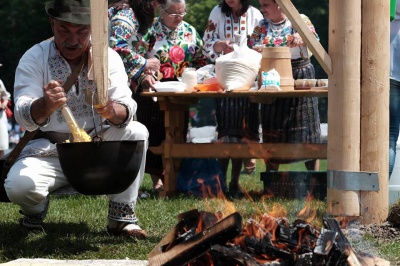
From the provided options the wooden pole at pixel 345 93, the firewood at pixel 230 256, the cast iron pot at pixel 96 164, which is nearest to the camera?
the firewood at pixel 230 256

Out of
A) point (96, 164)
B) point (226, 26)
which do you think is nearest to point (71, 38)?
point (96, 164)

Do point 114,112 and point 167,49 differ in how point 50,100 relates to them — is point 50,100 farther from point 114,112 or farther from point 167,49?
point 167,49

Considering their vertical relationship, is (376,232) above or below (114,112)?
below

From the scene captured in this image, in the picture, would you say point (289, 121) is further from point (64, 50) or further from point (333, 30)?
point (64, 50)

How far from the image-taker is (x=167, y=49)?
8.49m

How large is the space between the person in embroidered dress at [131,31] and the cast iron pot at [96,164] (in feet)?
11.2

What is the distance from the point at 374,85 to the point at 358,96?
0.13 m

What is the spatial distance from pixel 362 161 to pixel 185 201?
201cm

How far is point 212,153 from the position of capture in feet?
27.6

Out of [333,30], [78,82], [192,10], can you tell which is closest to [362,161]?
[333,30]

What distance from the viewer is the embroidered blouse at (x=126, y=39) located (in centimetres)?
817

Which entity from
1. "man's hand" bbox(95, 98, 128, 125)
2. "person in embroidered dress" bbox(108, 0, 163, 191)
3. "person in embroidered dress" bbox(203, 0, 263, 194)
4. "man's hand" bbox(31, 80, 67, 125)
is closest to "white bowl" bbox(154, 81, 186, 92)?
"person in embroidered dress" bbox(108, 0, 163, 191)

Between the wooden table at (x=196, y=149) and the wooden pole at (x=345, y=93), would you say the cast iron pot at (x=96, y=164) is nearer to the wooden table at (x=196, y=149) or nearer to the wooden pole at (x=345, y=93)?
the wooden pole at (x=345, y=93)

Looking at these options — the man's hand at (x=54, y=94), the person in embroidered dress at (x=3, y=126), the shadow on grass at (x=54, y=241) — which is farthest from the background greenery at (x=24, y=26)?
the man's hand at (x=54, y=94)
